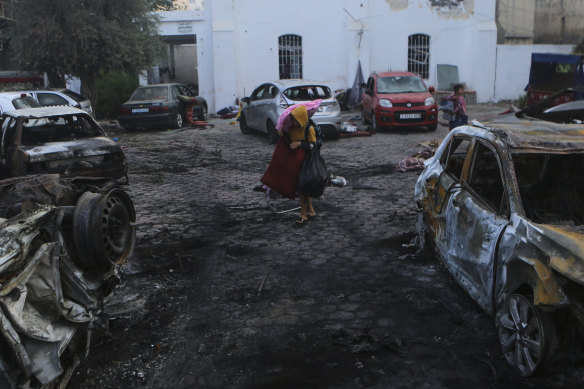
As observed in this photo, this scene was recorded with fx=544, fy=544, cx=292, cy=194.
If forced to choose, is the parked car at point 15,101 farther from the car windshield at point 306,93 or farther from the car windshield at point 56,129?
the car windshield at point 306,93

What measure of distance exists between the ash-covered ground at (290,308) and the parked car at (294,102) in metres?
6.10

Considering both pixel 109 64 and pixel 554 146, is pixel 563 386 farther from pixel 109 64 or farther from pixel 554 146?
pixel 109 64

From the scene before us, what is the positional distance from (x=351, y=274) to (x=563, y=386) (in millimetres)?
2519

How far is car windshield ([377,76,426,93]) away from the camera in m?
A: 16.7

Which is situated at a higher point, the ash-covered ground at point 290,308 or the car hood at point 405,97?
the car hood at point 405,97

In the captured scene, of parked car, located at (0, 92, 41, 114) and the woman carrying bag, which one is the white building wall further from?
the woman carrying bag

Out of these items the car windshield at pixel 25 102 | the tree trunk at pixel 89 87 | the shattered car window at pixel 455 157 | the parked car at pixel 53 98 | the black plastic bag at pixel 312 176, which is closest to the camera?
the shattered car window at pixel 455 157

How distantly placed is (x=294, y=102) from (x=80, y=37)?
926 cm

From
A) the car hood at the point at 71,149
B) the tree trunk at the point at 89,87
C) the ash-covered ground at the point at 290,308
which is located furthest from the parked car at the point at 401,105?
the tree trunk at the point at 89,87

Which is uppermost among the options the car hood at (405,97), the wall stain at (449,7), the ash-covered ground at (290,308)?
the wall stain at (449,7)

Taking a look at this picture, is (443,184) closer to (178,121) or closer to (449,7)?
(178,121)

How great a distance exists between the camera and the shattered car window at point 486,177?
486 cm

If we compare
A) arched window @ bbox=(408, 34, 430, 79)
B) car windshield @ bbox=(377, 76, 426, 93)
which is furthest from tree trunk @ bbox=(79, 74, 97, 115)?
arched window @ bbox=(408, 34, 430, 79)

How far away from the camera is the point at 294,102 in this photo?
571 inches
